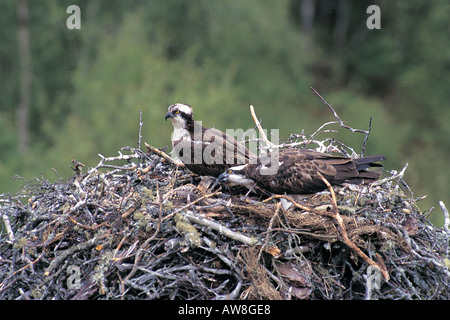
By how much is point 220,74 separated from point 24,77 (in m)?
7.33

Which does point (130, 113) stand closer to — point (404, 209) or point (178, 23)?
point (178, 23)

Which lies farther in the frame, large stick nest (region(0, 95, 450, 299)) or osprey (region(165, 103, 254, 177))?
osprey (region(165, 103, 254, 177))

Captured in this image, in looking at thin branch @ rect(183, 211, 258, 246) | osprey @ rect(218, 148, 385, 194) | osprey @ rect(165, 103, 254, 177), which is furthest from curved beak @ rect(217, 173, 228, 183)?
thin branch @ rect(183, 211, 258, 246)

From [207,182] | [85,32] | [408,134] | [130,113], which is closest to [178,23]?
[85,32]

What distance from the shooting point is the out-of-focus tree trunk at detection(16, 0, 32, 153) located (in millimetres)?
24125

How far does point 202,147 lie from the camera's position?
7.04 m

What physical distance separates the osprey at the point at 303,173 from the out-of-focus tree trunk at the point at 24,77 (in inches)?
732

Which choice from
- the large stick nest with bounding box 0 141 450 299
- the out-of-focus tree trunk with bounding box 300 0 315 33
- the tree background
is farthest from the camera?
the out-of-focus tree trunk with bounding box 300 0 315 33

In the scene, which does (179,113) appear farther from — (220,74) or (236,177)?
(220,74)

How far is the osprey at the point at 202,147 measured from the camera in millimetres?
6934

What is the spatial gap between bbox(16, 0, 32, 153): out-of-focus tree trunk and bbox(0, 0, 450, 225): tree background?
41 mm

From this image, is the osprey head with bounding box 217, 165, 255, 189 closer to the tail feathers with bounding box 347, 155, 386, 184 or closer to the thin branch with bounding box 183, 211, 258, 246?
the thin branch with bounding box 183, 211, 258, 246

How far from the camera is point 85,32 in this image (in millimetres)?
24875

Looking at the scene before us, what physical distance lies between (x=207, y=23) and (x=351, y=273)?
22.1m
